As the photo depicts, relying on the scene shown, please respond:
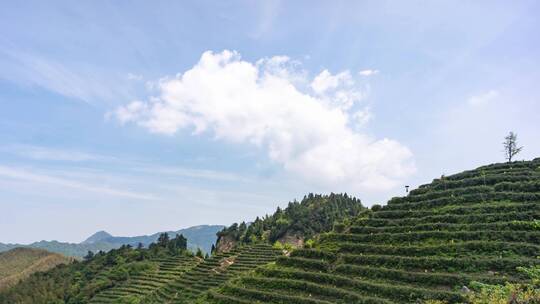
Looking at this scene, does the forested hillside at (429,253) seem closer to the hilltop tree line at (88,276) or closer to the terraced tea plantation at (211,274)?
the terraced tea plantation at (211,274)

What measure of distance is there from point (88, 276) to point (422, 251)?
6985 cm

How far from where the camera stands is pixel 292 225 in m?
82.4

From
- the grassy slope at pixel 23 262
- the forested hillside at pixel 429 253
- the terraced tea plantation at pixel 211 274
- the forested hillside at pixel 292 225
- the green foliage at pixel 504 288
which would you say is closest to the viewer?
the green foliage at pixel 504 288

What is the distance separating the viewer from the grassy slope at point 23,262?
101875 millimetres

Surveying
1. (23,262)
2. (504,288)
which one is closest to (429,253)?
(504,288)

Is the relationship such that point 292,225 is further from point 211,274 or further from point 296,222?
point 211,274

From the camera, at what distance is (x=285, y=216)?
297 feet

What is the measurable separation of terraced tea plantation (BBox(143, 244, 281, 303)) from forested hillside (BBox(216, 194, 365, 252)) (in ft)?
89.3

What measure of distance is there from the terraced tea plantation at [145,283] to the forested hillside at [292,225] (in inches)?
729

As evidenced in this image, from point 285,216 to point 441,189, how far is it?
6298 cm

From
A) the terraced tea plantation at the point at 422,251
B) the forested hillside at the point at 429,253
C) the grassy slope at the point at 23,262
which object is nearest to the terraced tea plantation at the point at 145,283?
the forested hillside at the point at 429,253

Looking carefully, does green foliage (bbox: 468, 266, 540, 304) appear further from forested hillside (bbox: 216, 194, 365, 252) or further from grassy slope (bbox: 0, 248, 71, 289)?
grassy slope (bbox: 0, 248, 71, 289)

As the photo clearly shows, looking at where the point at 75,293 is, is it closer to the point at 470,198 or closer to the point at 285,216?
the point at 285,216

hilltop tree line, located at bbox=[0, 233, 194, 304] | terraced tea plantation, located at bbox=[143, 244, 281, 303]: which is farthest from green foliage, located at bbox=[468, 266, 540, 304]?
hilltop tree line, located at bbox=[0, 233, 194, 304]
